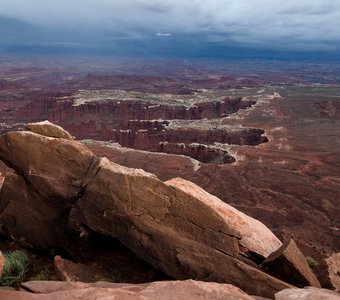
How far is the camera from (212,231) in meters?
12.8

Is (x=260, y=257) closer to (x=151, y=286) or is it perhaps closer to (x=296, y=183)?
(x=151, y=286)

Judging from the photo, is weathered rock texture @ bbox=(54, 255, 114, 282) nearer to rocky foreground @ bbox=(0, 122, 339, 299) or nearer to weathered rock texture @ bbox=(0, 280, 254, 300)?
rocky foreground @ bbox=(0, 122, 339, 299)

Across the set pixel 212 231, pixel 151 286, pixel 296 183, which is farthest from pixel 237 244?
pixel 296 183

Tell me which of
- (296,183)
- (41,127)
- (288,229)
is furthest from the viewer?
(296,183)

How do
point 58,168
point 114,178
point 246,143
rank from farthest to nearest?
point 246,143, point 58,168, point 114,178

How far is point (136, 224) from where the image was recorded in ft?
43.2

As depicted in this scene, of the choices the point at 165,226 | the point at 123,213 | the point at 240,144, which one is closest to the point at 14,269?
the point at 123,213

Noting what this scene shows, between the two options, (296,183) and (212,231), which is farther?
(296,183)

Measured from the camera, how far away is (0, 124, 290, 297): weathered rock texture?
1229 centimetres

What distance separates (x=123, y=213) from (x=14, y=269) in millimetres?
3650

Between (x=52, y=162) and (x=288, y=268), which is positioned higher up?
(x=52, y=162)

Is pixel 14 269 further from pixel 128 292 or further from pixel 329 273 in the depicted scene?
pixel 329 273

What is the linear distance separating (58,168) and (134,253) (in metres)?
4.32

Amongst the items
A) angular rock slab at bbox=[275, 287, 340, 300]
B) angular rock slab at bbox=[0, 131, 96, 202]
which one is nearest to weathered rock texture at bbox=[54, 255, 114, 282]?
angular rock slab at bbox=[0, 131, 96, 202]
